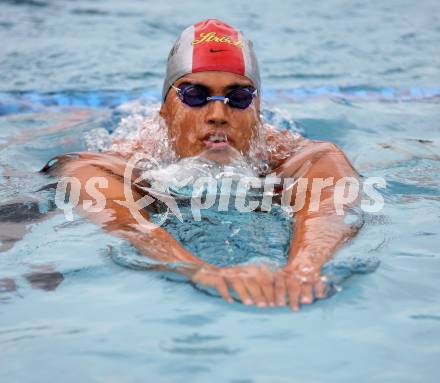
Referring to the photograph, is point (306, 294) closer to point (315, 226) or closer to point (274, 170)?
point (315, 226)

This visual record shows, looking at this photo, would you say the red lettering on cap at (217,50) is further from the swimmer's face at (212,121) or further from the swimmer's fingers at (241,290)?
the swimmer's fingers at (241,290)

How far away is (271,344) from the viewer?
2160mm

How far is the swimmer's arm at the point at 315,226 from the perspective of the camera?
7.91ft

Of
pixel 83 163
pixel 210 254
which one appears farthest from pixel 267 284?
pixel 83 163

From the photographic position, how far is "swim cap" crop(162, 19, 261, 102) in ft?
11.9

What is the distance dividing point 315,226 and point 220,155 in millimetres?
791

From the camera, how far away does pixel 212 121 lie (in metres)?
3.48

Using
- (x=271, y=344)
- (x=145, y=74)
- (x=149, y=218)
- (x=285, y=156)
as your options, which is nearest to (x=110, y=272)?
(x=149, y=218)

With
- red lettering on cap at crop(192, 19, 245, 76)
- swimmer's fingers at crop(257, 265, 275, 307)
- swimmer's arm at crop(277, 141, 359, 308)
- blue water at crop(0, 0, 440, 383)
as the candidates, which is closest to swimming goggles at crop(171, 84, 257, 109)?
red lettering on cap at crop(192, 19, 245, 76)

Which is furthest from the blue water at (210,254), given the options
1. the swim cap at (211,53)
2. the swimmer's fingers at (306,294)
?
the swim cap at (211,53)

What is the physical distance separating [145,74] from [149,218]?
12.3ft

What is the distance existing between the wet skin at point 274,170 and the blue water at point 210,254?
2.3 inches

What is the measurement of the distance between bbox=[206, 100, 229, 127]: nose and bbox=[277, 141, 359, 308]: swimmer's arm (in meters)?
0.41

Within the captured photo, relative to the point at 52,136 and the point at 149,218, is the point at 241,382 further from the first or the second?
the point at 52,136
